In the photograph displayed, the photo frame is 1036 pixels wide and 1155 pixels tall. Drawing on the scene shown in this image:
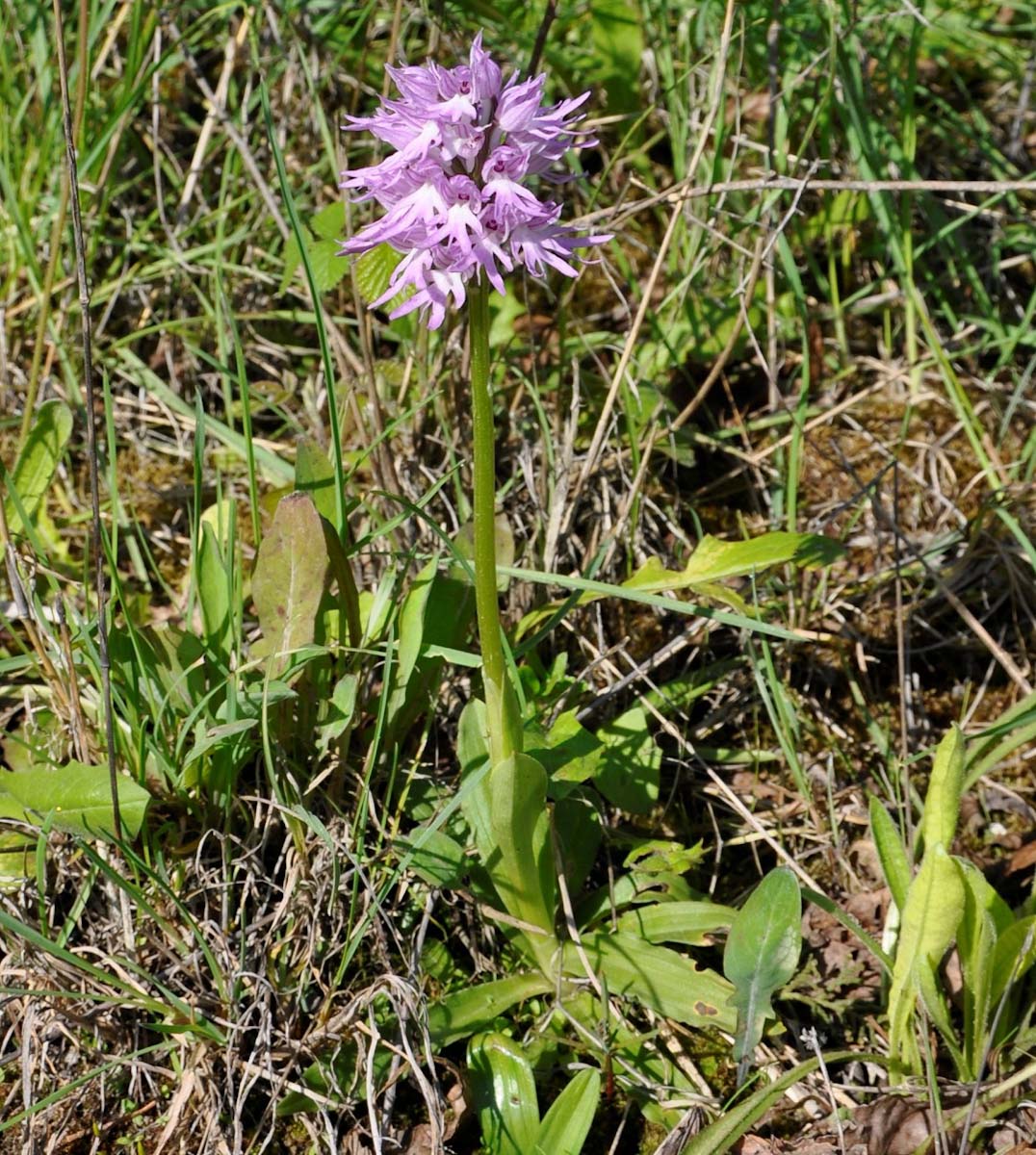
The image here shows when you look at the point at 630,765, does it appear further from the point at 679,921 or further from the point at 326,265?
the point at 326,265

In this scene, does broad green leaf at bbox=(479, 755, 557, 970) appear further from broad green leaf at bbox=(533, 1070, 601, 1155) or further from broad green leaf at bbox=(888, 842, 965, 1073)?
broad green leaf at bbox=(888, 842, 965, 1073)

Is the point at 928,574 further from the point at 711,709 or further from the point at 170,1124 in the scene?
the point at 170,1124

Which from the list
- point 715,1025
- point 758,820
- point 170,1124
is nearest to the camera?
point 170,1124

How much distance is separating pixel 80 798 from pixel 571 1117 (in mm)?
847

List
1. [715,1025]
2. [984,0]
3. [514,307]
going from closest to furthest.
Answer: [715,1025], [514,307], [984,0]

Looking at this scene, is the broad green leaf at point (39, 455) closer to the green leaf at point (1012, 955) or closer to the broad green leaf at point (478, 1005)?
the broad green leaf at point (478, 1005)

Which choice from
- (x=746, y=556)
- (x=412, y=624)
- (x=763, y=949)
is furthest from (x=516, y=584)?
(x=763, y=949)

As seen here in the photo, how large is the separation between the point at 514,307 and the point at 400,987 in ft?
5.58

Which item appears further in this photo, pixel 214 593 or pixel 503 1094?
pixel 214 593

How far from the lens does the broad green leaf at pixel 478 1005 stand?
1.80 metres

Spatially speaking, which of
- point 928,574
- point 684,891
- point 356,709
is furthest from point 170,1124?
point 928,574

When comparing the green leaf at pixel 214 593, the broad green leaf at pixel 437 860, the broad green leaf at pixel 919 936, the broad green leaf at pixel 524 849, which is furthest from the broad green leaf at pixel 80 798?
the broad green leaf at pixel 919 936

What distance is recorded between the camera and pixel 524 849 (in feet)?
5.81

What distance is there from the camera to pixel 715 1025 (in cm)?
180
